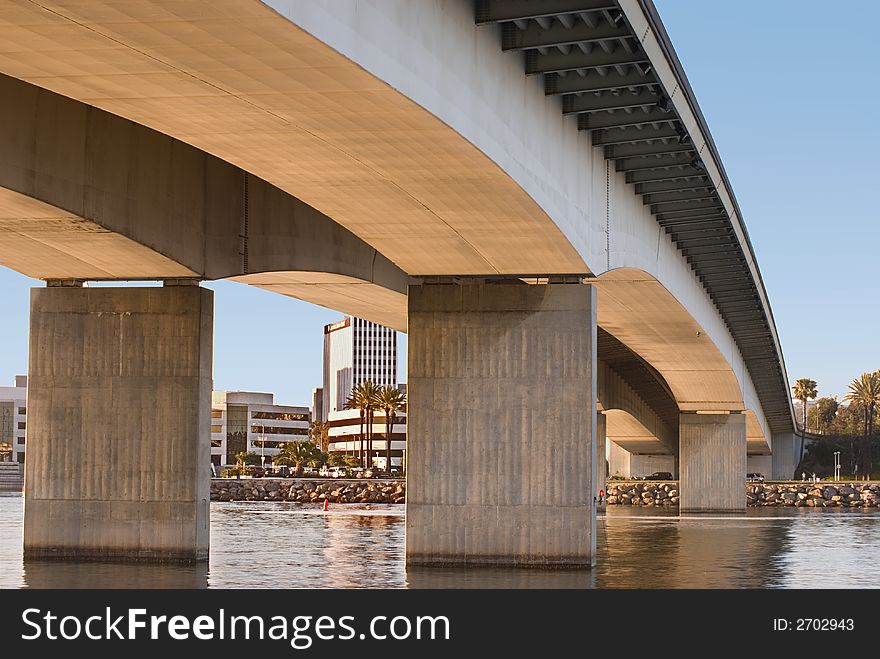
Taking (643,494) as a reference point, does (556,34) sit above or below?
above

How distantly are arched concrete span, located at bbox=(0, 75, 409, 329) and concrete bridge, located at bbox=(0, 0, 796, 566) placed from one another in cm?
6

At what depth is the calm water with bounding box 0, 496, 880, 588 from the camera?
2506 centimetres

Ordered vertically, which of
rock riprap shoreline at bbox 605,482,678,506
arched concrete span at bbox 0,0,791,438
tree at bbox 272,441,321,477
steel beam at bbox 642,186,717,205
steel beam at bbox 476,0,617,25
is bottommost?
rock riprap shoreline at bbox 605,482,678,506

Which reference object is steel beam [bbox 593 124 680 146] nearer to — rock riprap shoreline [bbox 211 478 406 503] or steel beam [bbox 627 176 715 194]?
steel beam [bbox 627 176 715 194]

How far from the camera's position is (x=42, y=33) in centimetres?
1398

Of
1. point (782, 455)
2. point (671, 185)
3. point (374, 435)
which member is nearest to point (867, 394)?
point (782, 455)

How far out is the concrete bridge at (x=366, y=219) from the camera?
16188 mm

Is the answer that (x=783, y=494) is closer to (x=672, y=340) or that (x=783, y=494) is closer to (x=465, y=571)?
(x=672, y=340)

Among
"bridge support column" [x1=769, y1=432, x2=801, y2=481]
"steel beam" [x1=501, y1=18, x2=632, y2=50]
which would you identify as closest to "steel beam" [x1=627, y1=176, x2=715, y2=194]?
"steel beam" [x1=501, y1=18, x2=632, y2=50]

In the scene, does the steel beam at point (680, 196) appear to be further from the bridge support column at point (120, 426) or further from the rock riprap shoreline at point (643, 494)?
the rock riprap shoreline at point (643, 494)

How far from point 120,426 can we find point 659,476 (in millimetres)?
81460

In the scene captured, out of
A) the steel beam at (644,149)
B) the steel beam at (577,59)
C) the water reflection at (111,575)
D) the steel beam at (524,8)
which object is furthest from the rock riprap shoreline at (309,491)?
the steel beam at (524,8)

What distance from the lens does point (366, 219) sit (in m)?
23.8
